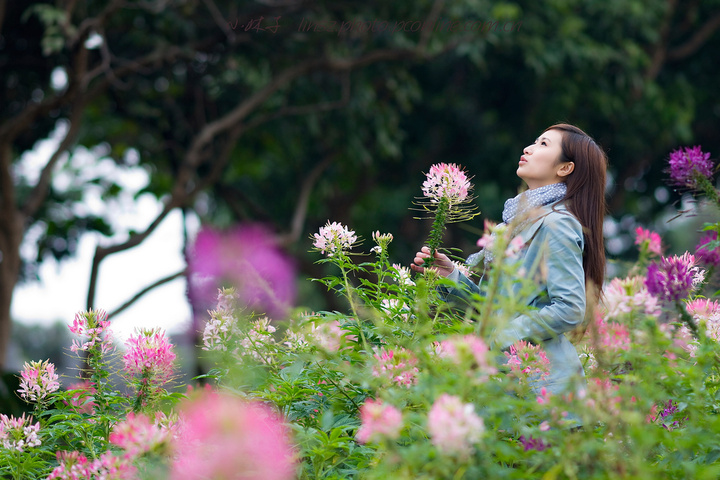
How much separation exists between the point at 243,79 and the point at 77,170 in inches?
130

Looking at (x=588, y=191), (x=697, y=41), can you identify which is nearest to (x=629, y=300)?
(x=588, y=191)

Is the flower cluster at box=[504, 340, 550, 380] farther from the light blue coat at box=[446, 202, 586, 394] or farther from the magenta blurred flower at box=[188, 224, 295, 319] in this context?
the magenta blurred flower at box=[188, 224, 295, 319]

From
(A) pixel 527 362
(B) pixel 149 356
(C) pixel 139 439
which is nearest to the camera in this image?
(C) pixel 139 439

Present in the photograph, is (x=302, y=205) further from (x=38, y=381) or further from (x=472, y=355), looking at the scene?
(x=472, y=355)

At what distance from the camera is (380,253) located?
2.08m

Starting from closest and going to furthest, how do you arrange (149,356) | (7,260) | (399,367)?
(399,367) < (149,356) < (7,260)

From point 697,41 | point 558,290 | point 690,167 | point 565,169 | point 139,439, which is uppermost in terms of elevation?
point 697,41

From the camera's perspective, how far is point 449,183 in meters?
2.01

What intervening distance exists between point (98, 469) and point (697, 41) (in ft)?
35.0

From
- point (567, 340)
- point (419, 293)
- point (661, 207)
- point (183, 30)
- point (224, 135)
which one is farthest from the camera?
point (661, 207)

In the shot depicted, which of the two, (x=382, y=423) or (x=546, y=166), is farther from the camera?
(x=546, y=166)

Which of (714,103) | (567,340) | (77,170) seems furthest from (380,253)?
(714,103)

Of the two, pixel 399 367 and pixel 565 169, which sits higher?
pixel 565 169

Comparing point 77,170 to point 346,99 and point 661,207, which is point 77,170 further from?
point 661,207
